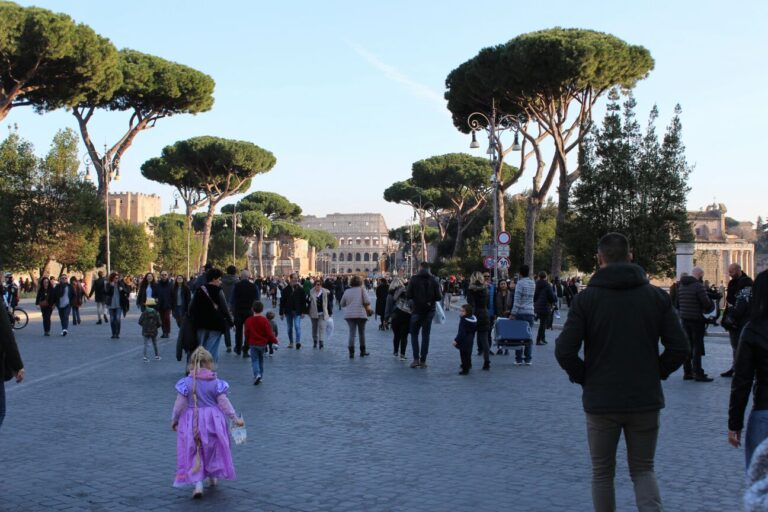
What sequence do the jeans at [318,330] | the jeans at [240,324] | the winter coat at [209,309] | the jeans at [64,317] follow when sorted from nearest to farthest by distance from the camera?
the winter coat at [209,309], the jeans at [240,324], the jeans at [318,330], the jeans at [64,317]

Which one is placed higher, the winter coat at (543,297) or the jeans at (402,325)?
the winter coat at (543,297)

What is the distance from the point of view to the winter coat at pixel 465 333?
41.8 ft

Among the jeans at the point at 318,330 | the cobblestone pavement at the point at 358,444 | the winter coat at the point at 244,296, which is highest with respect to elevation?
the winter coat at the point at 244,296

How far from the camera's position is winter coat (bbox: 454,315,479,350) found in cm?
1273

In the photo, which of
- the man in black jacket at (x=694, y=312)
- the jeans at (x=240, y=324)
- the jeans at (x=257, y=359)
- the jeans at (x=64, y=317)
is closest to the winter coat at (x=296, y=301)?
the jeans at (x=240, y=324)

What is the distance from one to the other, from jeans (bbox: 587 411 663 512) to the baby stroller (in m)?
10.00

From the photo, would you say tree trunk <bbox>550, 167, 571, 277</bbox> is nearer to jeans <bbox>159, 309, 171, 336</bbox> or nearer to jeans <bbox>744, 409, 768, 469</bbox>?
jeans <bbox>159, 309, 171, 336</bbox>

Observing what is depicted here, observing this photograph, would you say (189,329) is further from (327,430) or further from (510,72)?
(510,72)

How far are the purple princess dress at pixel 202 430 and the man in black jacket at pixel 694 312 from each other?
7.88m

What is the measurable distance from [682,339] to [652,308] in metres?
0.23

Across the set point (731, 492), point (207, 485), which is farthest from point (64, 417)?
point (731, 492)

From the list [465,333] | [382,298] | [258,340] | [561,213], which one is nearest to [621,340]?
[258,340]

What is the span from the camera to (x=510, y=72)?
108 ft

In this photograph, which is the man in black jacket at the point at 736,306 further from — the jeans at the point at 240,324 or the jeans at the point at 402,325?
the jeans at the point at 240,324
